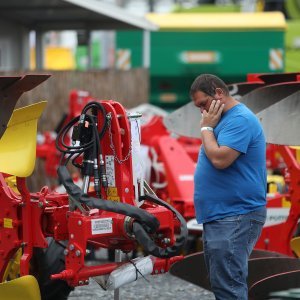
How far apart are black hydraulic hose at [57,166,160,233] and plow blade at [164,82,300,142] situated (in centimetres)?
157

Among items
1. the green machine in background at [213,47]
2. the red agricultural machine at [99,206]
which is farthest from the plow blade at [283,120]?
the green machine in background at [213,47]

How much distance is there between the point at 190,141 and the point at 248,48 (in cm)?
470

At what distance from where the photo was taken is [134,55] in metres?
16.5

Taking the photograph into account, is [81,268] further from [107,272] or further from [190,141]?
[190,141]

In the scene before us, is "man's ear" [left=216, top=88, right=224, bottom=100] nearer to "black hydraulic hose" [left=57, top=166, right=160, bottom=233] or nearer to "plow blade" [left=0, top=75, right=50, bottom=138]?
"black hydraulic hose" [left=57, top=166, right=160, bottom=233]

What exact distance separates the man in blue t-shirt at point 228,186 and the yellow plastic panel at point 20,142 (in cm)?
100

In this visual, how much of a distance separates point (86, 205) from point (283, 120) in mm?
1760

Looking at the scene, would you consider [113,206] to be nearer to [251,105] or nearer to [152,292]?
[251,105]

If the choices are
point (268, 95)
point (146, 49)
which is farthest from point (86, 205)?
point (146, 49)

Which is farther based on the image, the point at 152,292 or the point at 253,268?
the point at 152,292

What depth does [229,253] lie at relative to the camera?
5.55 meters

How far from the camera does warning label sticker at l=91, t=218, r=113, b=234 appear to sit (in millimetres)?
5559

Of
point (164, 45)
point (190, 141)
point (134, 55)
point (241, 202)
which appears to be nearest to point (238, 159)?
point (241, 202)

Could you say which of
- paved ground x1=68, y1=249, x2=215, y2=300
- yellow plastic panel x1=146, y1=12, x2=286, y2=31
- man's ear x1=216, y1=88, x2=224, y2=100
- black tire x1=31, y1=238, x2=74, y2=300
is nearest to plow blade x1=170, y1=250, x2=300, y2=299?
paved ground x1=68, y1=249, x2=215, y2=300
